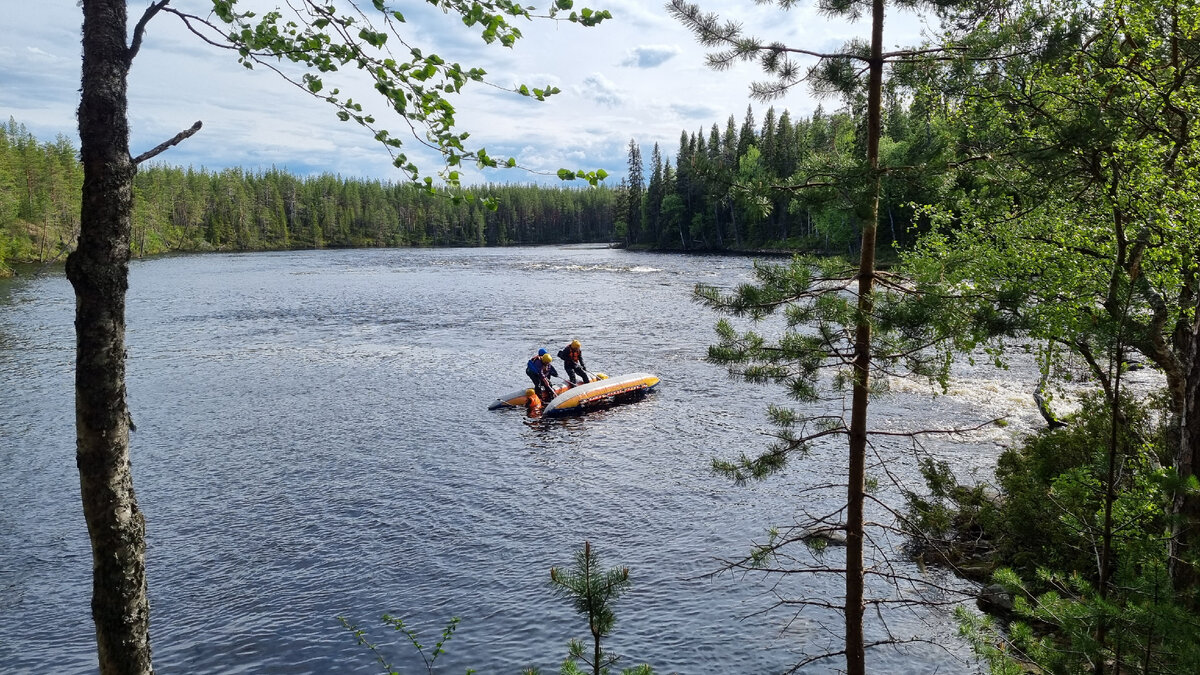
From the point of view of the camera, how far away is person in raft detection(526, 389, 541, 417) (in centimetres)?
2262

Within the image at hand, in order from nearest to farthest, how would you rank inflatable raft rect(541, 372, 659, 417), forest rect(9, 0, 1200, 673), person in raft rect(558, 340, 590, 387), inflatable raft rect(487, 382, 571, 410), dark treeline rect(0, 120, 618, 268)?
forest rect(9, 0, 1200, 673)
inflatable raft rect(541, 372, 659, 417)
inflatable raft rect(487, 382, 571, 410)
person in raft rect(558, 340, 590, 387)
dark treeline rect(0, 120, 618, 268)

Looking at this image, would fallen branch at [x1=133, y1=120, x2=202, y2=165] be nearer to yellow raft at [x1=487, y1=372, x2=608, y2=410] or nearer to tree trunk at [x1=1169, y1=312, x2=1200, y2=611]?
tree trunk at [x1=1169, y1=312, x2=1200, y2=611]

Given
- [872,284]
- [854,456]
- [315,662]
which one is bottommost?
[315,662]

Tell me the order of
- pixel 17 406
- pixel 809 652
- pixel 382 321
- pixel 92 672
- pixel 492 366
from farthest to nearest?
1. pixel 382 321
2. pixel 492 366
3. pixel 17 406
4. pixel 809 652
5. pixel 92 672

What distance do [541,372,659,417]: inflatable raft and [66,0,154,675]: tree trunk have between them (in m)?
18.1

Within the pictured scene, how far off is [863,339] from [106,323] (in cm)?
581

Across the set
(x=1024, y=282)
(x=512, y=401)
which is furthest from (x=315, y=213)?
(x=1024, y=282)

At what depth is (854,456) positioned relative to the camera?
7094 millimetres

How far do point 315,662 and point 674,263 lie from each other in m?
68.0

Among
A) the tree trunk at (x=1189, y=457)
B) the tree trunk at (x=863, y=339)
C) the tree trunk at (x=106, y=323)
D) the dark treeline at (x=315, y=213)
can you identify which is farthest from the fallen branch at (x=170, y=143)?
the dark treeline at (x=315, y=213)

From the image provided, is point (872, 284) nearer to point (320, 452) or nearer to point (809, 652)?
point (809, 652)

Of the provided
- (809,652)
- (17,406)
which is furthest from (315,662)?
(17,406)

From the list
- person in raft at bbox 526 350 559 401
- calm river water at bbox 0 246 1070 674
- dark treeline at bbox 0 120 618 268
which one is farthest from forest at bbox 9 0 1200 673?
dark treeline at bbox 0 120 618 268

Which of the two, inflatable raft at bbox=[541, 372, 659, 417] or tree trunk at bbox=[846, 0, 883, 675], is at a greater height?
tree trunk at bbox=[846, 0, 883, 675]
